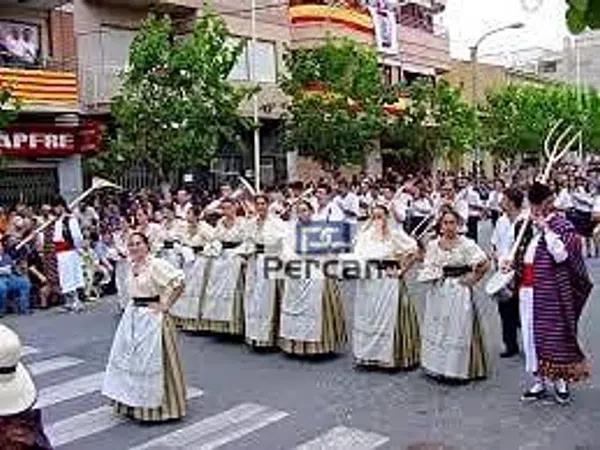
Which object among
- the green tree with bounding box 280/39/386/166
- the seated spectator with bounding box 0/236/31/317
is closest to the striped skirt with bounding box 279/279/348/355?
the seated spectator with bounding box 0/236/31/317

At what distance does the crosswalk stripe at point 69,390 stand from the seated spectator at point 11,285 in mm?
4983

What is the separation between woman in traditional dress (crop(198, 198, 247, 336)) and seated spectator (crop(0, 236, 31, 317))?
4.01 meters

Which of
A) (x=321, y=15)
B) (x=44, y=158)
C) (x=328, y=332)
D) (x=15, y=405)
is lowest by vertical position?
(x=328, y=332)

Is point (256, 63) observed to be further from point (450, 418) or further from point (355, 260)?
point (450, 418)

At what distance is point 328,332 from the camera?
10516mm

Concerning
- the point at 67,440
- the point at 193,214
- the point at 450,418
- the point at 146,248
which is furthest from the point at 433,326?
the point at 193,214

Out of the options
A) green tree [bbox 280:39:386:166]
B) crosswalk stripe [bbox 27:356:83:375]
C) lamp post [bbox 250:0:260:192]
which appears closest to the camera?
crosswalk stripe [bbox 27:356:83:375]

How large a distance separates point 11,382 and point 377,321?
6472 millimetres

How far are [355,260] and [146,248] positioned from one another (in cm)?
273

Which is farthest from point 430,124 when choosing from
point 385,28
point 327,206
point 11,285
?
point 11,285

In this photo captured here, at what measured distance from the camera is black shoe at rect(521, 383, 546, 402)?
8.56 m

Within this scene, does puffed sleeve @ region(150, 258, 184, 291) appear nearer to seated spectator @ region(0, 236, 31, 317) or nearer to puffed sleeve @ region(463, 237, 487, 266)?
puffed sleeve @ region(463, 237, 487, 266)

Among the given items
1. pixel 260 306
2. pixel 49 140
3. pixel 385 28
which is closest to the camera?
pixel 260 306

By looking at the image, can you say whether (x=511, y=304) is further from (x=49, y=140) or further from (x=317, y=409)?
(x=49, y=140)
